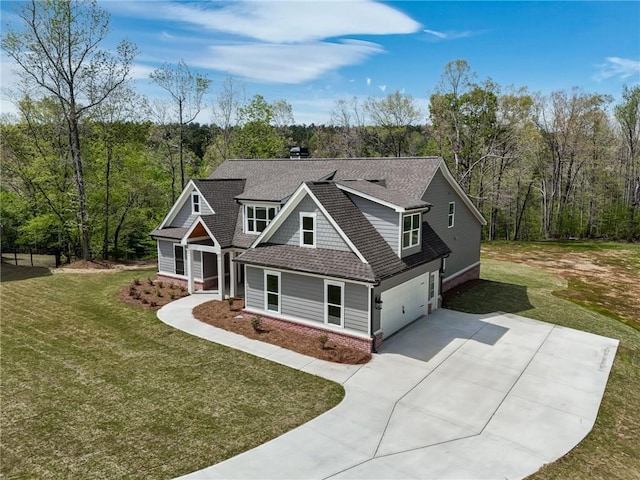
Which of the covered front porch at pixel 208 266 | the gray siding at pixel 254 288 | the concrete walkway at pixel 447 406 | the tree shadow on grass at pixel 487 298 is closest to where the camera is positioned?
the concrete walkway at pixel 447 406

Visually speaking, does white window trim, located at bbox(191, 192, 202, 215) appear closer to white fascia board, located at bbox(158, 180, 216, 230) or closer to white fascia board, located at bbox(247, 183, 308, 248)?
white fascia board, located at bbox(158, 180, 216, 230)

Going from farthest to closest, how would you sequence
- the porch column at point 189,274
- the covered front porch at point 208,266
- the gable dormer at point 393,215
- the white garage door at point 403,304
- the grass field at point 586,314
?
the porch column at point 189,274 < the covered front porch at point 208,266 < the gable dormer at point 393,215 < the white garage door at point 403,304 < the grass field at point 586,314

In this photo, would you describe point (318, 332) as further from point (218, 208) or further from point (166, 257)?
point (166, 257)

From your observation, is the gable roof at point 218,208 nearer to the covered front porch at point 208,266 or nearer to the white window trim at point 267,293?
the covered front porch at point 208,266

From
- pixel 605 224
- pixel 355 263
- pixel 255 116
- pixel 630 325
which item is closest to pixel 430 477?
pixel 355 263

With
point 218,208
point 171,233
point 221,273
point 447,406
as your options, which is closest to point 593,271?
point 447,406

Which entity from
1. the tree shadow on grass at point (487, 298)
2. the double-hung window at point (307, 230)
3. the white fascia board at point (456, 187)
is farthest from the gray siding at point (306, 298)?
the white fascia board at point (456, 187)

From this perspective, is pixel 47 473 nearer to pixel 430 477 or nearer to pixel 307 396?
pixel 307 396
